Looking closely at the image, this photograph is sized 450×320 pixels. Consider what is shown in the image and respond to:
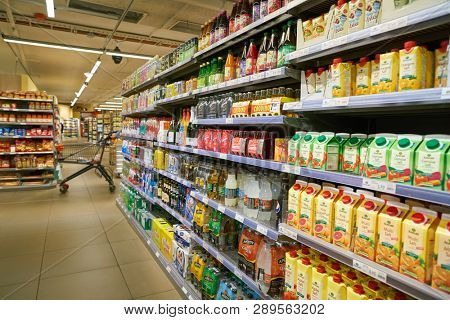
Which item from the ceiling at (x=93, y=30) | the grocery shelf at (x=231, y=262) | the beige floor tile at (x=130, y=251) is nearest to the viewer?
the grocery shelf at (x=231, y=262)

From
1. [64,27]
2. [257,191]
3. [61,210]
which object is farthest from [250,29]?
[64,27]

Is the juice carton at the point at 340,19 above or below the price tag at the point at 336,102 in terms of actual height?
above

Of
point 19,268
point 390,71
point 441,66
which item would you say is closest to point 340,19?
point 390,71

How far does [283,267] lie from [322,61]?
4.18 ft

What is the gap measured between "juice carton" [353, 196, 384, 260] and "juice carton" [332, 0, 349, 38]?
0.81 metres

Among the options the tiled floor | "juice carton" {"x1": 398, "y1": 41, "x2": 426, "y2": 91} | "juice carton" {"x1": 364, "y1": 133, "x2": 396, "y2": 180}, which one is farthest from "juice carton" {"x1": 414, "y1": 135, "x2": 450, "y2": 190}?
the tiled floor

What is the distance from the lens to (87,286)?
2918 millimetres

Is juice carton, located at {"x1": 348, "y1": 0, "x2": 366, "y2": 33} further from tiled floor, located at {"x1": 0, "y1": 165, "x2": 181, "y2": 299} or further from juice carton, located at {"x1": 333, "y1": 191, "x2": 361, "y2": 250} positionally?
tiled floor, located at {"x1": 0, "y1": 165, "x2": 181, "y2": 299}

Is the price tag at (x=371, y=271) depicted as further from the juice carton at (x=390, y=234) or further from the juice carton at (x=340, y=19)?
the juice carton at (x=340, y=19)

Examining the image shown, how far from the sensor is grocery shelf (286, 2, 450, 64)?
1.08 meters

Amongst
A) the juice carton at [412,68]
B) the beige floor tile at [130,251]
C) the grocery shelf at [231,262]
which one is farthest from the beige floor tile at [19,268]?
the juice carton at [412,68]

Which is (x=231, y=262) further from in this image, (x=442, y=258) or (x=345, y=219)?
(x=442, y=258)

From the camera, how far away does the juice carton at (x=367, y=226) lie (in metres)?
1.27

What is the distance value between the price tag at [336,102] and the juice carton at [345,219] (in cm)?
42
